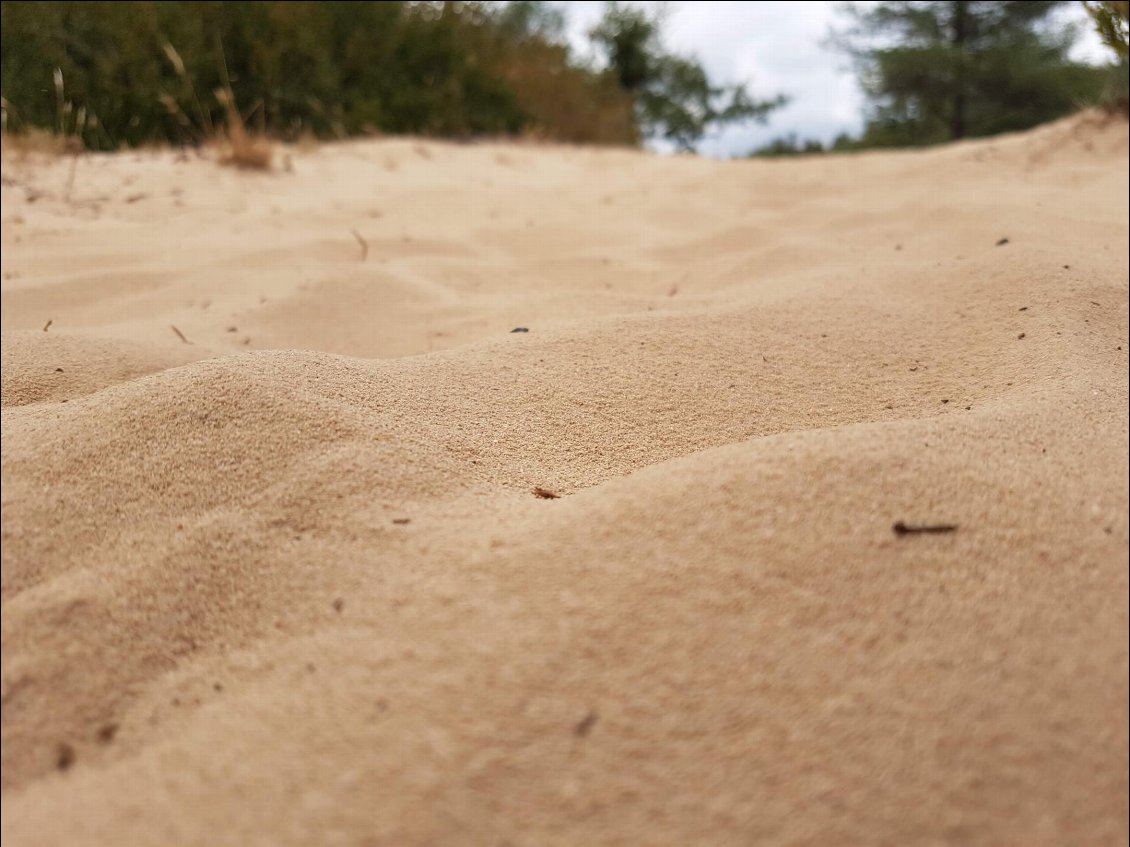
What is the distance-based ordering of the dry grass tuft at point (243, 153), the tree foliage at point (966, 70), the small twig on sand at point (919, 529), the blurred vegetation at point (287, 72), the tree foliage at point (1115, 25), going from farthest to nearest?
the tree foliage at point (966, 70) < the blurred vegetation at point (287, 72) < the dry grass tuft at point (243, 153) < the tree foliage at point (1115, 25) < the small twig on sand at point (919, 529)

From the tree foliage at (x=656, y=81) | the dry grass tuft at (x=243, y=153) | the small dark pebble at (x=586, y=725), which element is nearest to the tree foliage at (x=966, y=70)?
the tree foliage at (x=656, y=81)

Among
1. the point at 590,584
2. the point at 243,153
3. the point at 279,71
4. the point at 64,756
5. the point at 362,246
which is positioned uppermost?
the point at 279,71

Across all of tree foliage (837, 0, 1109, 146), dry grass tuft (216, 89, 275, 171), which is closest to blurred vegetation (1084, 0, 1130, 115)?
dry grass tuft (216, 89, 275, 171)

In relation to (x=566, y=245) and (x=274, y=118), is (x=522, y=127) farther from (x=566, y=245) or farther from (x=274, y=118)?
(x=566, y=245)

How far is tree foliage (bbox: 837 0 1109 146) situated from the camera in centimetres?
1215

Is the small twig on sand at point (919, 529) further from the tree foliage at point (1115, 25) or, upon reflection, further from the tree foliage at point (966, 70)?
the tree foliage at point (966, 70)

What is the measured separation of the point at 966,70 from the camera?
40.9ft

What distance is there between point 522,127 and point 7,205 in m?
4.91

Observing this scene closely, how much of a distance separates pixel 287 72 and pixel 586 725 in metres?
6.34

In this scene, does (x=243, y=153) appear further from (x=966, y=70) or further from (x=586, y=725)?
(x=966, y=70)

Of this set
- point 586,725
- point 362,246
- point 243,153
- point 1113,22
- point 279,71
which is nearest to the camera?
point 586,725

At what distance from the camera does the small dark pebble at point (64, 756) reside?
776 mm

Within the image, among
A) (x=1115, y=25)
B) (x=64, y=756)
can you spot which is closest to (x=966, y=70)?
(x=1115, y=25)

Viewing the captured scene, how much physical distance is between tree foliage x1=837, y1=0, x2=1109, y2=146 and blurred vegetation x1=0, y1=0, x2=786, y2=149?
5.20 m
